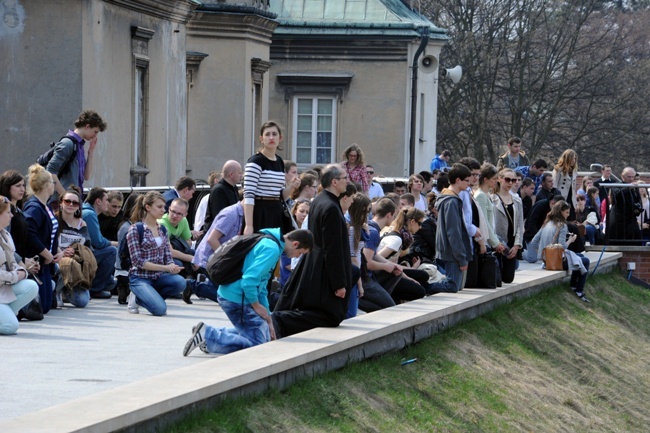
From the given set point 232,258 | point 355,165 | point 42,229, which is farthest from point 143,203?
point 355,165

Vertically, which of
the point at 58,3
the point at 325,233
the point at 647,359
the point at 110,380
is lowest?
the point at 647,359

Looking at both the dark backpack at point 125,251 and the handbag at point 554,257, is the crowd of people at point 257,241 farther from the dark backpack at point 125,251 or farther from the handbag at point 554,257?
the handbag at point 554,257

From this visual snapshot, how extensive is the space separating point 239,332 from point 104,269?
5376 millimetres

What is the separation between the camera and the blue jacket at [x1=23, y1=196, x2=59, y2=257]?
14758mm

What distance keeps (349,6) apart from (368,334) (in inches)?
1230

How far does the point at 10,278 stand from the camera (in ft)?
44.8

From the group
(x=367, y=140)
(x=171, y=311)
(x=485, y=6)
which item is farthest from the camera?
(x=485, y=6)

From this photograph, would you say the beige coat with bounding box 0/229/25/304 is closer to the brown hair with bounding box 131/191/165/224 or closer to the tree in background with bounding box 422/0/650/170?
the brown hair with bounding box 131/191/165/224

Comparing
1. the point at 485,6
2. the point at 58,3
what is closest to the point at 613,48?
the point at 485,6

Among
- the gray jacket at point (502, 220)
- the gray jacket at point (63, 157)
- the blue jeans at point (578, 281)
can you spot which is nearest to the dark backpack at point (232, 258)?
the gray jacket at point (63, 157)

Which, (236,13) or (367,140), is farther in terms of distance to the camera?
(367,140)

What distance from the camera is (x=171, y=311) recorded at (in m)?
16.0

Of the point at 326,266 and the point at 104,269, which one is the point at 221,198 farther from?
the point at 326,266

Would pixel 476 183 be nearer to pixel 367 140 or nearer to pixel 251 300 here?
pixel 251 300
